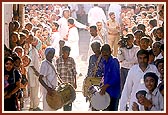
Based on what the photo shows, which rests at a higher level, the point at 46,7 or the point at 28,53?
the point at 46,7

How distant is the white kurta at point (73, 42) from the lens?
280cm

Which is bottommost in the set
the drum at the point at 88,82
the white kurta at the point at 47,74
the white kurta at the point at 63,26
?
the drum at the point at 88,82

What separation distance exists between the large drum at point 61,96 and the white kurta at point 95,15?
408 millimetres

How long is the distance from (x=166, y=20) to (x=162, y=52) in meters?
0.19

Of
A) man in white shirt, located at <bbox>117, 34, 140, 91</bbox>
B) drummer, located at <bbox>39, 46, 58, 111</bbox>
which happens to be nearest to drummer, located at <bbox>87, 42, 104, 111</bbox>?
man in white shirt, located at <bbox>117, 34, 140, 91</bbox>

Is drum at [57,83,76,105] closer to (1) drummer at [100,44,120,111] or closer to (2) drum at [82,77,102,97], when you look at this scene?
(2) drum at [82,77,102,97]

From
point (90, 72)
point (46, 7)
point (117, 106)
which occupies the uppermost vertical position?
point (46, 7)

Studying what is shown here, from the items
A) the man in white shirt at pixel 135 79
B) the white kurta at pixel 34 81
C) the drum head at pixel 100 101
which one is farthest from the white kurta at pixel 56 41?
the man in white shirt at pixel 135 79

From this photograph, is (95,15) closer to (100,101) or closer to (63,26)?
(63,26)

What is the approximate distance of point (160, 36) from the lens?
279cm

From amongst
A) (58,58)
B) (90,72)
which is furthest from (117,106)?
(58,58)

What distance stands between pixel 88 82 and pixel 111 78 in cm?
14

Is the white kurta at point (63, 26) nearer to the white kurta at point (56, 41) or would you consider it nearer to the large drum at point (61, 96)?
the white kurta at point (56, 41)

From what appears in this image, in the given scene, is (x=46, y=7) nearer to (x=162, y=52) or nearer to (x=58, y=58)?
(x=58, y=58)
